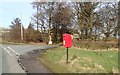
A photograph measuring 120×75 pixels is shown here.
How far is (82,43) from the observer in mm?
37750

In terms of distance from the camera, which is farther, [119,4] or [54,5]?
[54,5]

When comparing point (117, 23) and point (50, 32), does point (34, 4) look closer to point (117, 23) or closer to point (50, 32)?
point (50, 32)

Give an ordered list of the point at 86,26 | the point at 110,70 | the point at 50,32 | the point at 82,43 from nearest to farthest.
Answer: the point at 110,70 < the point at 82,43 < the point at 86,26 < the point at 50,32

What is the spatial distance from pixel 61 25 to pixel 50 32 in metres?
3.21

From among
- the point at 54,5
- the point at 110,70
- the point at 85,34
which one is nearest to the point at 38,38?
the point at 54,5

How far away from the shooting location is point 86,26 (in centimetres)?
5259

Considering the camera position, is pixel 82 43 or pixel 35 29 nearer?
pixel 82 43

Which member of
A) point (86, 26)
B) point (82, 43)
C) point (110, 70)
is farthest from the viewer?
point (86, 26)

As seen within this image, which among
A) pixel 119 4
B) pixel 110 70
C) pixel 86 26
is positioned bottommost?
pixel 110 70

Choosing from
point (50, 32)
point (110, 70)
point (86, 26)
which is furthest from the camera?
point (50, 32)

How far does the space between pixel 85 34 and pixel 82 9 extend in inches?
171

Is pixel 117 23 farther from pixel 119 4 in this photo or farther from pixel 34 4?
pixel 34 4

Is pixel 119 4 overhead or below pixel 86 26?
overhead

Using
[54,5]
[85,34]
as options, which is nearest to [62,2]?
[54,5]
